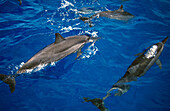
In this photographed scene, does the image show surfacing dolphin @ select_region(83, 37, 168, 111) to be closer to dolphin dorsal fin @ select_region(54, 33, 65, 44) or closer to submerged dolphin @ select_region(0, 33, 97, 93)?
submerged dolphin @ select_region(0, 33, 97, 93)

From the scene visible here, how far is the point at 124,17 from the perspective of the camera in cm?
780

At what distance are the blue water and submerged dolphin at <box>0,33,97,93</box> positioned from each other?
0.45m

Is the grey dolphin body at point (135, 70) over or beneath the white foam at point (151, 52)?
beneath

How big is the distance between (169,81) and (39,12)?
837 cm

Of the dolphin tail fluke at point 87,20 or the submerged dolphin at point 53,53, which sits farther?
the dolphin tail fluke at point 87,20

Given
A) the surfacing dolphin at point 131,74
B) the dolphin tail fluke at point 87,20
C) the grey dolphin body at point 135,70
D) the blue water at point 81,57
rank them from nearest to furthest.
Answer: the surfacing dolphin at point 131,74
the grey dolphin body at point 135,70
the blue water at point 81,57
the dolphin tail fluke at point 87,20

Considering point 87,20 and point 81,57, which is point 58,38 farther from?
point 87,20

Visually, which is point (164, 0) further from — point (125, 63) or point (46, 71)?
point (46, 71)

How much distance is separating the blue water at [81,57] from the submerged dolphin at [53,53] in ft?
1.48

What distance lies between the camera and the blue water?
4773mm

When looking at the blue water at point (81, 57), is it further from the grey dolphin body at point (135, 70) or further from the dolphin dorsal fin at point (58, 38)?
the dolphin dorsal fin at point (58, 38)

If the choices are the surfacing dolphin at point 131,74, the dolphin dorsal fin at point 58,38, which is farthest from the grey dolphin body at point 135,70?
the dolphin dorsal fin at point 58,38

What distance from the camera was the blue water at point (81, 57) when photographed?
477 centimetres

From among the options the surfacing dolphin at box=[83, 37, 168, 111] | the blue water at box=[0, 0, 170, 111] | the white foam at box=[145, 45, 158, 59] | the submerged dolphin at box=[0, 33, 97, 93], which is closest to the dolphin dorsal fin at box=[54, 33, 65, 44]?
the submerged dolphin at box=[0, 33, 97, 93]
